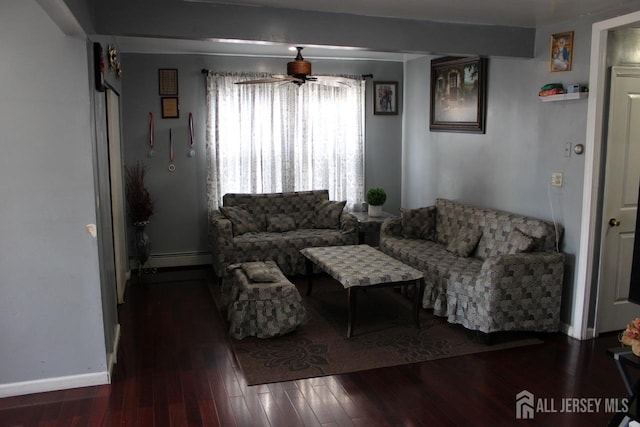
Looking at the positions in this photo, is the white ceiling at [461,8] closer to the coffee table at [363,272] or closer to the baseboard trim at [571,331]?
the coffee table at [363,272]

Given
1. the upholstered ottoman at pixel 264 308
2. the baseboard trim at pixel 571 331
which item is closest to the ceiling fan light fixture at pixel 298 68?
the upholstered ottoman at pixel 264 308

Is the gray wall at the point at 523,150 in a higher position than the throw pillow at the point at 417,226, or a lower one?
higher

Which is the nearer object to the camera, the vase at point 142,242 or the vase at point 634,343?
the vase at point 634,343

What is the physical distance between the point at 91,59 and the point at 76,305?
150 centimetres

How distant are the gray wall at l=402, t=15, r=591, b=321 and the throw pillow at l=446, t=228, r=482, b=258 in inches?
14.9

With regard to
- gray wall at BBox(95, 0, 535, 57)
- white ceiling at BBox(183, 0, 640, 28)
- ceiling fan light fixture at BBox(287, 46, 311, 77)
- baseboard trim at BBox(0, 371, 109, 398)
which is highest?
white ceiling at BBox(183, 0, 640, 28)

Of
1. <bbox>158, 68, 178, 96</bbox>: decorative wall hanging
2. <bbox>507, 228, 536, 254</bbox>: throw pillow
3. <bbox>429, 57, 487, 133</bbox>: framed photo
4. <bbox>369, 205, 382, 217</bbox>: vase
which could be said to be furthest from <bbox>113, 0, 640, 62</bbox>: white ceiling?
<bbox>369, 205, 382, 217</bbox>: vase

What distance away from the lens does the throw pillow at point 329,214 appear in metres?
6.32

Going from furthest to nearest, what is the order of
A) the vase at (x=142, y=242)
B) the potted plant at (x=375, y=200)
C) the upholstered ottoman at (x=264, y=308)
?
the potted plant at (x=375, y=200)
the vase at (x=142, y=242)
the upholstered ottoman at (x=264, y=308)

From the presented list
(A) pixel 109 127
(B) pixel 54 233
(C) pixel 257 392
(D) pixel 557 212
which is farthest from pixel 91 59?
(D) pixel 557 212

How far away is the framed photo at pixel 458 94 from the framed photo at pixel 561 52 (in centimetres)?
93

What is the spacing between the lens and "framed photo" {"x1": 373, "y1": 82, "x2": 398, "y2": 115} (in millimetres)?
6883

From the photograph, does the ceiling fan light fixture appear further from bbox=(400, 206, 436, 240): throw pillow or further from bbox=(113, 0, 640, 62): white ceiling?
bbox=(400, 206, 436, 240): throw pillow

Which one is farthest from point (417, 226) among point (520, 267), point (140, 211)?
point (140, 211)
